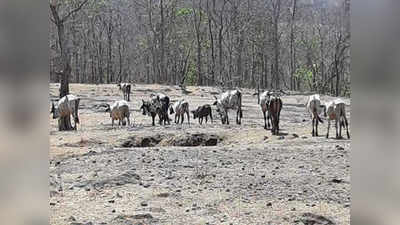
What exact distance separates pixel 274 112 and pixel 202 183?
15.8 feet

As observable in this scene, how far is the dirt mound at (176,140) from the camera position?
8.84m

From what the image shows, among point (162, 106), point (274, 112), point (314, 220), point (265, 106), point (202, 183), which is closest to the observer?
point (314, 220)

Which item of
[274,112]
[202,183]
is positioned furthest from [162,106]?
[202,183]

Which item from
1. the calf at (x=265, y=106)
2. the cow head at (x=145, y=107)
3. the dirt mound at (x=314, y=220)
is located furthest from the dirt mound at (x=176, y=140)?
the dirt mound at (x=314, y=220)

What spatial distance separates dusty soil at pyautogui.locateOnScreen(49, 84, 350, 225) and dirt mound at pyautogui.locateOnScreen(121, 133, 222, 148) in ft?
0.52

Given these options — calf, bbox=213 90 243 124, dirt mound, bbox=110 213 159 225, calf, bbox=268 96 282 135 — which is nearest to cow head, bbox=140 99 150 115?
calf, bbox=213 90 243 124

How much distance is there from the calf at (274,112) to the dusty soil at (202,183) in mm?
726

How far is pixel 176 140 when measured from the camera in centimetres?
897

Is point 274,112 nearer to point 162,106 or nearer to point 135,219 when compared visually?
point 162,106

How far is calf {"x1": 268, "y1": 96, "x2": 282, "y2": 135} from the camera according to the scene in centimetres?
942

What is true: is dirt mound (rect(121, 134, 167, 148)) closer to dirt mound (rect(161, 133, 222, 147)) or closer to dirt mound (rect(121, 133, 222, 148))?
dirt mound (rect(121, 133, 222, 148))

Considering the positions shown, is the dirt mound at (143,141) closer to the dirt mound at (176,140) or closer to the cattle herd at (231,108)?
the dirt mound at (176,140)

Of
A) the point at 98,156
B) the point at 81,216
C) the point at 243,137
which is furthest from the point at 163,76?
the point at 81,216
